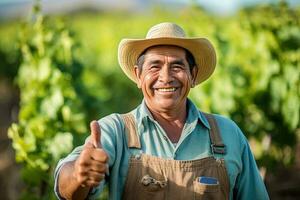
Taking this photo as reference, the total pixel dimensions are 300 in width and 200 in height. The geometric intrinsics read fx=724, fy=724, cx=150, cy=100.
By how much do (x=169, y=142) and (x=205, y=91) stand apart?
11.8ft

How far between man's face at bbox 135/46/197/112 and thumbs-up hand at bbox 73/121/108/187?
0.71 metres

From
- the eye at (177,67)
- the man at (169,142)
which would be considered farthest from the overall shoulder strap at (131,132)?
the eye at (177,67)

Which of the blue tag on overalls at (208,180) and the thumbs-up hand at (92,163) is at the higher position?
the thumbs-up hand at (92,163)

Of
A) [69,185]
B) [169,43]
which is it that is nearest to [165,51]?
[169,43]

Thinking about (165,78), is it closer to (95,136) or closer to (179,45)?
(179,45)

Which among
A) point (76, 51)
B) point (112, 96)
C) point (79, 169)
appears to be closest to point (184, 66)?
point (79, 169)

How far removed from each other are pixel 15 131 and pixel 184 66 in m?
2.38

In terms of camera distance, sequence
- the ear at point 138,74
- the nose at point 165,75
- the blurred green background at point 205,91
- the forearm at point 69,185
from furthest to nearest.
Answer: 1. the blurred green background at point 205,91
2. the ear at point 138,74
3. the nose at point 165,75
4. the forearm at point 69,185

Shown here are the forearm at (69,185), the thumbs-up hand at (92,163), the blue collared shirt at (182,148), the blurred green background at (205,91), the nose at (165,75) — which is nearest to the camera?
the thumbs-up hand at (92,163)

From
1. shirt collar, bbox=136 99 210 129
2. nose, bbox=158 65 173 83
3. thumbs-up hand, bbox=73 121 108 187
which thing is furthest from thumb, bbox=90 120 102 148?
nose, bbox=158 65 173 83

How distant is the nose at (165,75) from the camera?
3770 mm

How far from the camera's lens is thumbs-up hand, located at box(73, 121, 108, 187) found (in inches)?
121

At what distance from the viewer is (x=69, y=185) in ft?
10.9

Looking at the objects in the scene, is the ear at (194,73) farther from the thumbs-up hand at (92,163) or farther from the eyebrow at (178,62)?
the thumbs-up hand at (92,163)
